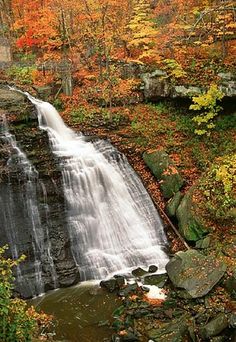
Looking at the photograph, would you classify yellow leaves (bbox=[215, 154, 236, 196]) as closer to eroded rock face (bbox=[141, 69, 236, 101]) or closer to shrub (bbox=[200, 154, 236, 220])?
shrub (bbox=[200, 154, 236, 220])

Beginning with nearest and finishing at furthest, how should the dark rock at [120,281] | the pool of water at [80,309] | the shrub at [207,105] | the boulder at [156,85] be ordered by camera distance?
the pool of water at [80,309], the dark rock at [120,281], the shrub at [207,105], the boulder at [156,85]

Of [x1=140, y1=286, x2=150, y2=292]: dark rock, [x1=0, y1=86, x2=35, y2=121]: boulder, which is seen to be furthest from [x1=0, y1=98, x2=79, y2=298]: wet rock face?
[x1=140, y1=286, x2=150, y2=292]: dark rock

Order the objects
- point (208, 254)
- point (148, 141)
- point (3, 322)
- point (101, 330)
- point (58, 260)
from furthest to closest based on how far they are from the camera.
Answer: point (148, 141) < point (58, 260) < point (208, 254) < point (101, 330) < point (3, 322)

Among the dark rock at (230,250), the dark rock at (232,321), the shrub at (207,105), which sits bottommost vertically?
the dark rock at (232,321)

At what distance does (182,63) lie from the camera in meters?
20.4

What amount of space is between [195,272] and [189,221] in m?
2.68

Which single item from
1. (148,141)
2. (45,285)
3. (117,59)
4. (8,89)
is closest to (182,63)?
(117,59)

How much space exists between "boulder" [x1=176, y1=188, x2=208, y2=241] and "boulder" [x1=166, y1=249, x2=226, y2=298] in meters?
1.26

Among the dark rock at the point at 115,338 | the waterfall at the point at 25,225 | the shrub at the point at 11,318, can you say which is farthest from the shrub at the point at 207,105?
the shrub at the point at 11,318

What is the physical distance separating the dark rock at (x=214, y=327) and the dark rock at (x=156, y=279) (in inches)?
97.8

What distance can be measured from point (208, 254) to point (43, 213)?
19.5ft

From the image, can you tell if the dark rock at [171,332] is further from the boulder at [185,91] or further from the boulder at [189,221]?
the boulder at [185,91]

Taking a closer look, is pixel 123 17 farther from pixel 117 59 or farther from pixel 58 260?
pixel 58 260

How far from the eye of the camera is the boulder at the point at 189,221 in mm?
13820
